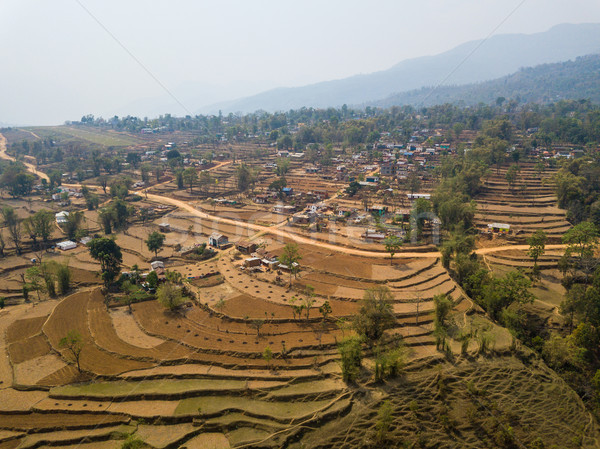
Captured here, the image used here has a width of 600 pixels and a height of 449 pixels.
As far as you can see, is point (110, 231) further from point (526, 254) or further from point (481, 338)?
point (526, 254)

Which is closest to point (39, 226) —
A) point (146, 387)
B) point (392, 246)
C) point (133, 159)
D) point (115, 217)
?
point (115, 217)

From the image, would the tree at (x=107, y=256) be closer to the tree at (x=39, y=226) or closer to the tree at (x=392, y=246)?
the tree at (x=39, y=226)

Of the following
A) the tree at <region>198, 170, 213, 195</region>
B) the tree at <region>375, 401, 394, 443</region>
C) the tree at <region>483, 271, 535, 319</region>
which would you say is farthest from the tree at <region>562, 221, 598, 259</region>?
the tree at <region>198, 170, 213, 195</region>

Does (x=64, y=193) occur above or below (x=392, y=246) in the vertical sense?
above

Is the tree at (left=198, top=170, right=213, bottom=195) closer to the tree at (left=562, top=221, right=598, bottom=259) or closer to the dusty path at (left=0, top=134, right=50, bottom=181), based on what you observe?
the dusty path at (left=0, top=134, right=50, bottom=181)

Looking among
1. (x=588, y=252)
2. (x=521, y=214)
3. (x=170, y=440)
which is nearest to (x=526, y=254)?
(x=588, y=252)

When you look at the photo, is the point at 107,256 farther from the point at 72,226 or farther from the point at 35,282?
the point at 72,226

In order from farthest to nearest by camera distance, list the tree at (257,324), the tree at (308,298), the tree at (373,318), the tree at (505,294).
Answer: the tree at (308,298)
the tree at (505,294)
the tree at (257,324)
the tree at (373,318)

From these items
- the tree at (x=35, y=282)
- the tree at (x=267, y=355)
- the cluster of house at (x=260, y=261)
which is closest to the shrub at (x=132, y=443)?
the tree at (x=267, y=355)
